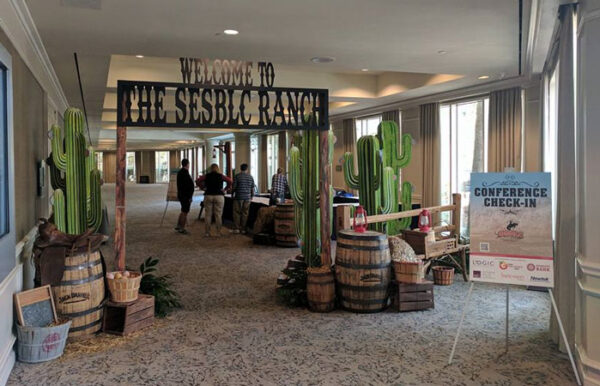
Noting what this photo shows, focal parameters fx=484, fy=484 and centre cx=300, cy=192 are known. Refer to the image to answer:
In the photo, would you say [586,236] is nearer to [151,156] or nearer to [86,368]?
[86,368]

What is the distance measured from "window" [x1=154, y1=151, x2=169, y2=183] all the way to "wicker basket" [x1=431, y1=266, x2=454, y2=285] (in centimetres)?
3513

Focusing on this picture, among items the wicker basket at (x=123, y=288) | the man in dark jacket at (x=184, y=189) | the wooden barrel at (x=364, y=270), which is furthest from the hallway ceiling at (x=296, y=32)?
the man in dark jacket at (x=184, y=189)

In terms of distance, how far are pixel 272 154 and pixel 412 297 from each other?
46.5 ft

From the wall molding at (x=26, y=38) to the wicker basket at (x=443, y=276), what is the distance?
4.88 m

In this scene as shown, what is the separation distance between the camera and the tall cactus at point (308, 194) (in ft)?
18.2

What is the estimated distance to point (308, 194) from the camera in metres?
5.63

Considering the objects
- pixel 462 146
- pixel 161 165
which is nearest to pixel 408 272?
pixel 462 146

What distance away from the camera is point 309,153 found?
562cm

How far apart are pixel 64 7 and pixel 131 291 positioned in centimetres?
245

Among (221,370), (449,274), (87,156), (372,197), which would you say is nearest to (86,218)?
(87,156)

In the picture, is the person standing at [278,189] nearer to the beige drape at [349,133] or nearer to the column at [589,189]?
the beige drape at [349,133]

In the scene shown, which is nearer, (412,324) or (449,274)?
(412,324)

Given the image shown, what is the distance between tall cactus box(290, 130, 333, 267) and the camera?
556cm

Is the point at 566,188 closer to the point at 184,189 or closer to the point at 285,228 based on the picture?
the point at 285,228
